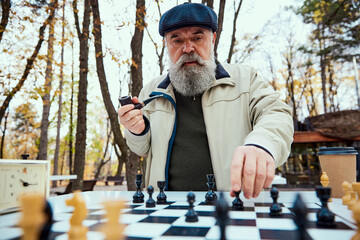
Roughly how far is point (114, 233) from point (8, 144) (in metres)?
30.4

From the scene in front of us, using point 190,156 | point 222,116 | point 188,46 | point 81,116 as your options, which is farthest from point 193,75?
point 81,116

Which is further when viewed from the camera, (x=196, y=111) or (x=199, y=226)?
(x=196, y=111)

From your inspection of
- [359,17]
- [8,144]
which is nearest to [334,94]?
[359,17]

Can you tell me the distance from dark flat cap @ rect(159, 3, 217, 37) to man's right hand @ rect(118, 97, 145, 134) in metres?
0.86

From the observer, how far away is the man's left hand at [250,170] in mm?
1123

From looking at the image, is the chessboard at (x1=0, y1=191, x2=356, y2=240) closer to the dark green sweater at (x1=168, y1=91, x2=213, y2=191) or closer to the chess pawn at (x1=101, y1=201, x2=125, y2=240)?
the chess pawn at (x1=101, y1=201, x2=125, y2=240)

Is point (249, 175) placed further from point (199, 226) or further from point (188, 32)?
point (188, 32)

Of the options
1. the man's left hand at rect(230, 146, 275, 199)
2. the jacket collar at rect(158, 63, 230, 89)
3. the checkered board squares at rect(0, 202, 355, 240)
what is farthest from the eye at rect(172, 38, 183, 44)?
the checkered board squares at rect(0, 202, 355, 240)

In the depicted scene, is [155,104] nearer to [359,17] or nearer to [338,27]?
[359,17]

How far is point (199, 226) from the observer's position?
3.19ft

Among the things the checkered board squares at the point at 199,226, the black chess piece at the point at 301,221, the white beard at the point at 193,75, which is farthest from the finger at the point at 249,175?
the white beard at the point at 193,75

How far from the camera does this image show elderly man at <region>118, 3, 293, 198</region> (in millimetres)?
2195

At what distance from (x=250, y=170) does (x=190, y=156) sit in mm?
1240

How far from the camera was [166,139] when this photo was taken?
93.4 inches
